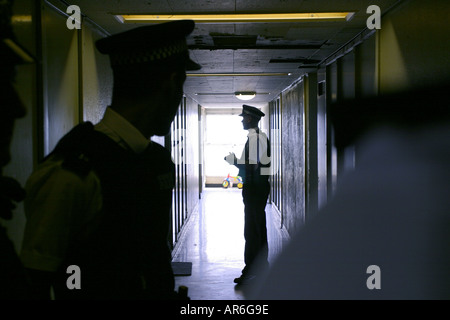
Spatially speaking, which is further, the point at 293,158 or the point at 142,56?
the point at 293,158

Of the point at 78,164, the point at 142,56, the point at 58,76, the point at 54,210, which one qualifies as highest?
the point at 58,76

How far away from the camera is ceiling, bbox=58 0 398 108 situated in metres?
2.55

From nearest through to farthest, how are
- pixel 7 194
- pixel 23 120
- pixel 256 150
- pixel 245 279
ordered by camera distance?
pixel 7 194, pixel 23 120, pixel 245 279, pixel 256 150

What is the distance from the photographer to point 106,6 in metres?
2.49

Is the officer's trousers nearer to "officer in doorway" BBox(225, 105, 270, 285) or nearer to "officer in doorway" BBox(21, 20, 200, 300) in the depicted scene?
"officer in doorway" BBox(225, 105, 270, 285)

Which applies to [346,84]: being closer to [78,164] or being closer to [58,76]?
[58,76]

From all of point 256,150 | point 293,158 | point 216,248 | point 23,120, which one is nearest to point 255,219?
point 256,150

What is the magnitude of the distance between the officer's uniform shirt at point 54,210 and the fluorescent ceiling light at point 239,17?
2.20 meters

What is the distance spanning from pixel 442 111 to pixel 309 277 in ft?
7.81

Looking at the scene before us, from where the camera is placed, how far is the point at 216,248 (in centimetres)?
549

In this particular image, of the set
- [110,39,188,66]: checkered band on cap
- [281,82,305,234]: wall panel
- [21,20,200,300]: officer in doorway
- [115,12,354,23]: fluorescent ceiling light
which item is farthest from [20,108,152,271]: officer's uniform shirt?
[281,82,305,234]: wall panel

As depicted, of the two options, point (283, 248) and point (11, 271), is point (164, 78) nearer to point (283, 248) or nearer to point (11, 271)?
point (11, 271)

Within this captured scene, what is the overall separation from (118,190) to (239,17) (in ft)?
7.50

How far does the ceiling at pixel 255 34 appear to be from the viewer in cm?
255
